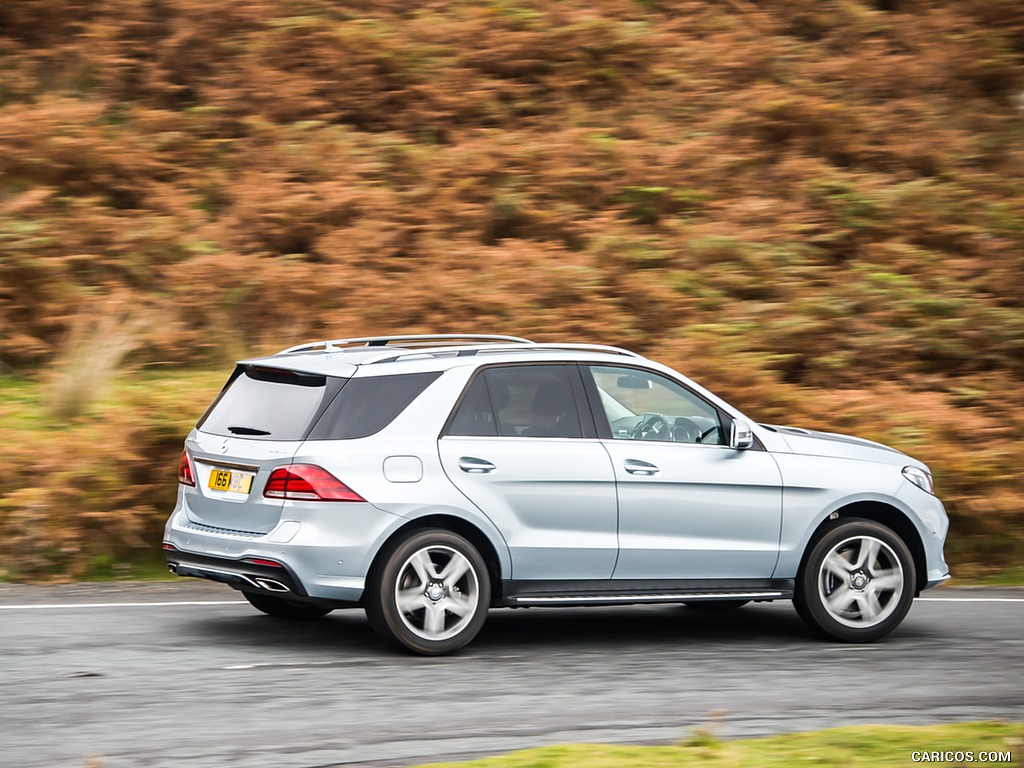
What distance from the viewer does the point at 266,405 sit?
8094 mm

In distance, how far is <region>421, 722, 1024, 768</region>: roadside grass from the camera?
5625 millimetres

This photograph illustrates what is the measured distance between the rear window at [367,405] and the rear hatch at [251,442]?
60 mm

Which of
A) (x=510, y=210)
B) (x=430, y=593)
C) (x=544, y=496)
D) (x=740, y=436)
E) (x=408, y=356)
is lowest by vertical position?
(x=430, y=593)

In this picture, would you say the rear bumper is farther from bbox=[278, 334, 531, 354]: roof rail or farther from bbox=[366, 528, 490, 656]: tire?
bbox=[278, 334, 531, 354]: roof rail

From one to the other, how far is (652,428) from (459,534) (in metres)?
1.36

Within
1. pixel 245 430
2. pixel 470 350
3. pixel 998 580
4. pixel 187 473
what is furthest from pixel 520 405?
pixel 998 580

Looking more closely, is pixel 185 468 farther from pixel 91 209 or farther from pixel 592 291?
pixel 91 209

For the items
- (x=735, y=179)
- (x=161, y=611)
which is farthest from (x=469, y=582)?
(x=735, y=179)

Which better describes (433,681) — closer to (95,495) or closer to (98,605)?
(98,605)

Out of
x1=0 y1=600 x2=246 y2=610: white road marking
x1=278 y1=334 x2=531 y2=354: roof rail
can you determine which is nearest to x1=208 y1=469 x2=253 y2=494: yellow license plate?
x1=278 y1=334 x2=531 y2=354: roof rail

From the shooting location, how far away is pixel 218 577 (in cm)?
786

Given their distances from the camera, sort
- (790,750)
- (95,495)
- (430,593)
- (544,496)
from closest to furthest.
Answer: (790,750) → (430,593) → (544,496) → (95,495)

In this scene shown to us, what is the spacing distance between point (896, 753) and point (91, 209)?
13401 mm

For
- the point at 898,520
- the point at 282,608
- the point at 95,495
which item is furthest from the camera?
the point at 95,495
